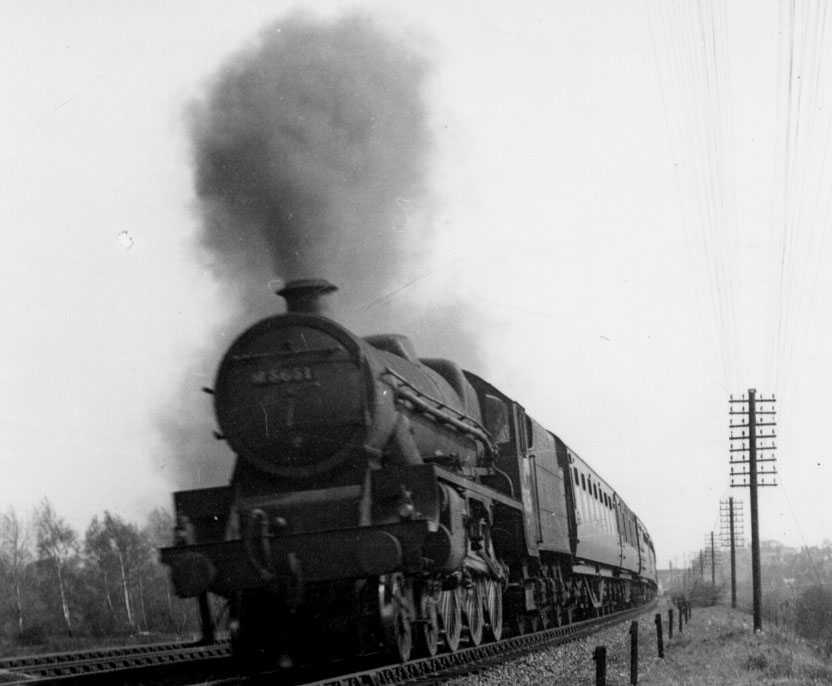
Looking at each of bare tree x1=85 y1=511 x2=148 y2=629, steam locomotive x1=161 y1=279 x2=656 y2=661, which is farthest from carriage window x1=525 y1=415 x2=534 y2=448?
bare tree x1=85 y1=511 x2=148 y2=629

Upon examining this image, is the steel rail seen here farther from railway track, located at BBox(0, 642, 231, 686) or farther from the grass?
railway track, located at BBox(0, 642, 231, 686)

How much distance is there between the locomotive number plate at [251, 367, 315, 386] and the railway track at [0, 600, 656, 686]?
2.79m

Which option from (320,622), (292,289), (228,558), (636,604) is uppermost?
(292,289)

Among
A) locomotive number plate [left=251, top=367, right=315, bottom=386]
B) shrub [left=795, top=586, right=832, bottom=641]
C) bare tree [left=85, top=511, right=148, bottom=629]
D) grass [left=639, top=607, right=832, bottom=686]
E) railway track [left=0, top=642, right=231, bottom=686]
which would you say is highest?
locomotive number plate [left=251, top=367, right=315, bottom=386]

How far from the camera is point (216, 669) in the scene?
39.5 ft

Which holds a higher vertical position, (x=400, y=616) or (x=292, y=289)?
(x=292, y=289)

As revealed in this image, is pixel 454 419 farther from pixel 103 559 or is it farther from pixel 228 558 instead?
pixel 103 559

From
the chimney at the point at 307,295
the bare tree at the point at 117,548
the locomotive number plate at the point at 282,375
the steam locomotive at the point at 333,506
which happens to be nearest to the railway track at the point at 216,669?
the steam locomotive at the point at 333,506

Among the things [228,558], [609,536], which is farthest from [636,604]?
[228,558]

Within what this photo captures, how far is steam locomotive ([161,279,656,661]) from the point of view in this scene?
955cm

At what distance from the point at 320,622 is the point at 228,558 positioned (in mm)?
1199

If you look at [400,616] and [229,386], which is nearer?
[400,616]

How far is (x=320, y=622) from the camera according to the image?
33.4 feet

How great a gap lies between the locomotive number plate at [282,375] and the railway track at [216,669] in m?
2.79
